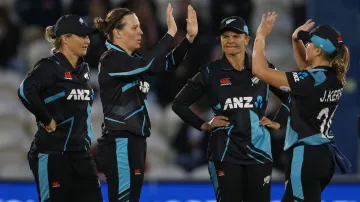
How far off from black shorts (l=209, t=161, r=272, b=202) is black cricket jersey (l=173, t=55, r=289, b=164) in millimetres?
53

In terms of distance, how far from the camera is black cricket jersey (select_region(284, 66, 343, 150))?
6.51m

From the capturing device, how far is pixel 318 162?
6.53 metres

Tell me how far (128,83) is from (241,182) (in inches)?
44.1

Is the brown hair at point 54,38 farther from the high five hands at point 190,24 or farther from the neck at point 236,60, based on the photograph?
the neck at point 236,60

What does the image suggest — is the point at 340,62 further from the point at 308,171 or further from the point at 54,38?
the point at 54,38

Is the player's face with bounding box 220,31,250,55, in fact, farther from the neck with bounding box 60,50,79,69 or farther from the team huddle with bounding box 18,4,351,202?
the neck with bounding box 60,50,79,69

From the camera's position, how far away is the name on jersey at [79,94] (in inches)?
277

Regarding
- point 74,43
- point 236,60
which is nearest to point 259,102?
point 236,60

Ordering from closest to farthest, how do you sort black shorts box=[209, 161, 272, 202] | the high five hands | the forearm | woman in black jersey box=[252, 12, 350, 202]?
woman in black jersey box=[252, 12, 350, 202], the high five hands, black shorts box=[209, 161, 272, 202], the forearm

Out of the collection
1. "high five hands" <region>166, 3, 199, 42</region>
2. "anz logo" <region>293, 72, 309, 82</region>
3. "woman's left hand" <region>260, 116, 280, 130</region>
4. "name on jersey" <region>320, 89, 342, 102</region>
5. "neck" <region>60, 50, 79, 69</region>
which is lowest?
"woman's left hand" <region>260, 116, 280, 130</region>

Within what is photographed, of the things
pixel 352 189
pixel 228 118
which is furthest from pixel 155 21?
pixel 228 118

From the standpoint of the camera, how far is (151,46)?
35.5ft

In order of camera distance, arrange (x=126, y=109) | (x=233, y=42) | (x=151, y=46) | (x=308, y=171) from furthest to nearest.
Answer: (x=151, y=46), (x=233, y=42), (x=126, y=109), (x=308, y=171)

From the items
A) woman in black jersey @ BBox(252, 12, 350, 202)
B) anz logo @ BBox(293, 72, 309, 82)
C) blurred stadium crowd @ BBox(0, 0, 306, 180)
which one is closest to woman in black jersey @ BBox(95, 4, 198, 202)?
woman in black jersey @ BBox(252, 12, 350, 202)
